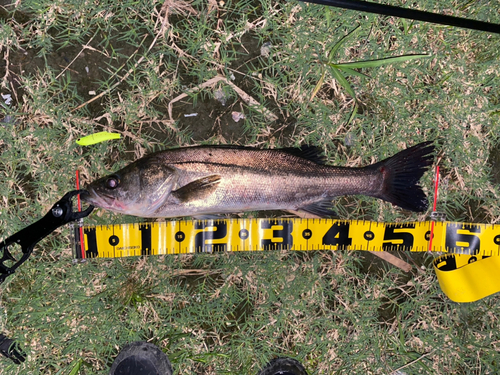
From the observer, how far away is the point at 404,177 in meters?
3.65

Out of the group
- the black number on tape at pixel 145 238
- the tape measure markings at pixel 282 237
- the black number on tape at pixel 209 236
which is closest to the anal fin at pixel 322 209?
the tape measure markings at pixel 282 237

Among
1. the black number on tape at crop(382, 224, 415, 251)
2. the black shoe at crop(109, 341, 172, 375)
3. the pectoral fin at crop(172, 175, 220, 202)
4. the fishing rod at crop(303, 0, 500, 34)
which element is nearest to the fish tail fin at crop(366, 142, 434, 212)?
the black number on tape at crop(382, 224, 415, 251)

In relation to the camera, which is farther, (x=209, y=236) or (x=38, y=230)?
(x=209, y=236)

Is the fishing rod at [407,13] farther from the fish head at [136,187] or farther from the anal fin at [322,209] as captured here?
the fish head at [136,187]

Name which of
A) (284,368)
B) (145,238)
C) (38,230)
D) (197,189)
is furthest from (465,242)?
(38,230)

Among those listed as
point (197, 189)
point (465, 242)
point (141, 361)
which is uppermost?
point (197, 189)

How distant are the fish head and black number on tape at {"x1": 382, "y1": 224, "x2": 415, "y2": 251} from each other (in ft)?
7.81

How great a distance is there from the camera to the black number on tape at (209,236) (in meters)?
3.85

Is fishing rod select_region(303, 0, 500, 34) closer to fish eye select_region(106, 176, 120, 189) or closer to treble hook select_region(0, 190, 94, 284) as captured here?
fish eye select_region(106, 176, 120, 189)

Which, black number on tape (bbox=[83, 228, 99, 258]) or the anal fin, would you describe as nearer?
the anal fin

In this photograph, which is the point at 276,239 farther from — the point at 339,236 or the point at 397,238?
the point at 397,238

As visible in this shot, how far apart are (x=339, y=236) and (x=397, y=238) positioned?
65 centimetres

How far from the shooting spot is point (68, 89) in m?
3.90

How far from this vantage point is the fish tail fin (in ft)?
12.0
